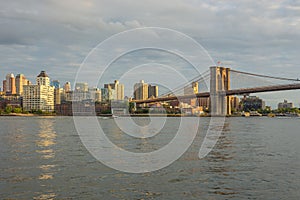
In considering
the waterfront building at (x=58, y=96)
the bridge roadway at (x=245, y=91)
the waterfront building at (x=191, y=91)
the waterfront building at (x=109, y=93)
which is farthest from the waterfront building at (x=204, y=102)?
the waterfront building at (x=58, y=96)

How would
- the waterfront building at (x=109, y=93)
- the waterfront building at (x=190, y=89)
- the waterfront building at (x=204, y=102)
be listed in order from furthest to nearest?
1. the waterfront building at (x=204, y=102)
2. the waterfront building at (x=190, y=89)
3. the waterfront building at (x=109, y=93)

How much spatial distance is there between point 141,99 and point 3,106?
225 feet

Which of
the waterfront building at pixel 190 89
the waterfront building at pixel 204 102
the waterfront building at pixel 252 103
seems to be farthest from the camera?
the waterfront building at pixel 252 103

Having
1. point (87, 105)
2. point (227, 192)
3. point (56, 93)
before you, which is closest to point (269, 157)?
point (227, 192)

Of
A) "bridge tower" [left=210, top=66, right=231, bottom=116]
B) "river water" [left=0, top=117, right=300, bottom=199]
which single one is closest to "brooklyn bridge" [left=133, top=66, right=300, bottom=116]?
"bridge tower" [left=210, top=66, right=231, bottom=116]

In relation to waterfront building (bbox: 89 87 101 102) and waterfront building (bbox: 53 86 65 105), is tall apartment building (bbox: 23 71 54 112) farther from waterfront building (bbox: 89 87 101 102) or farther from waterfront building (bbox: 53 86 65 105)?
waterfront building (bbox: 89 87 101 102)

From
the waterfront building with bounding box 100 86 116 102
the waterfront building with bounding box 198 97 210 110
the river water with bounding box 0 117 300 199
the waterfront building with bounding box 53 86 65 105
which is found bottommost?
the river water with bounding box 0 117 300 199

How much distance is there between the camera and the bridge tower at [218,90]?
56.2m

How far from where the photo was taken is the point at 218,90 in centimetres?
5722

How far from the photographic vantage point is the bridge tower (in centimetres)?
5625

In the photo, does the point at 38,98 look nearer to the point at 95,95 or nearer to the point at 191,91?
the point at 95,95

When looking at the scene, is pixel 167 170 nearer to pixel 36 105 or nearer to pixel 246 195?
pixel 246 195

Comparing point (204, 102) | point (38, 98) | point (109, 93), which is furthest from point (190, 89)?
point (38, 98)

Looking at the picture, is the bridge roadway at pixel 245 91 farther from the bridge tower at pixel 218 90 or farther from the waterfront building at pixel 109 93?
the waterfront building at pixel 109 93
